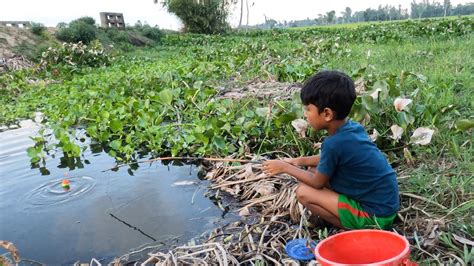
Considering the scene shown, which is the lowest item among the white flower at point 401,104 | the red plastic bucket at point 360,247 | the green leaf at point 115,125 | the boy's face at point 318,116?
the red plastic bucket at point 360,247

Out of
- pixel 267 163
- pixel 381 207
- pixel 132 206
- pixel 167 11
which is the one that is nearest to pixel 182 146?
pixel 132 206

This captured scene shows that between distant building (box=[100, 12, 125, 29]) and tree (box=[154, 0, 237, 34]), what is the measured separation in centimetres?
510

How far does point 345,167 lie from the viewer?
7.16ft

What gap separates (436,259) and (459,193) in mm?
623

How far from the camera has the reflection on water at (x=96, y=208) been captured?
250 cm

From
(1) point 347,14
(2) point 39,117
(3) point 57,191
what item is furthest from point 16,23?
(1) point 347,14

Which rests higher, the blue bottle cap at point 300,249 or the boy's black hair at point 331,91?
the boy's black hair at point 331,91

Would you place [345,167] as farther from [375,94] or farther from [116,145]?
[116,145]

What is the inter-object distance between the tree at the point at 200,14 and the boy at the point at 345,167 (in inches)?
973

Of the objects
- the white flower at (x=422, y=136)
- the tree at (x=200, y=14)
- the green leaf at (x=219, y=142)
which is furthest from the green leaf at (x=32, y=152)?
the tree at (x=200, y=14)

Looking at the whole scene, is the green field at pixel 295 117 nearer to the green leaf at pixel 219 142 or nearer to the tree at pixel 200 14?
the green leaf at pixel 219 142

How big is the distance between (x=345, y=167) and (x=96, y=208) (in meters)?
1.69

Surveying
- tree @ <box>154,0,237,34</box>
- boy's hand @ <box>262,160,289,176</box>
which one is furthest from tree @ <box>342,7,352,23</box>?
boy's hand @ <box>262,160,289,176</box>

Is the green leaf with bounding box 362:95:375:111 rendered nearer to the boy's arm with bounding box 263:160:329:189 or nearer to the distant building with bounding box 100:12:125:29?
the boy's arm with bounding box 263:160:329:189
